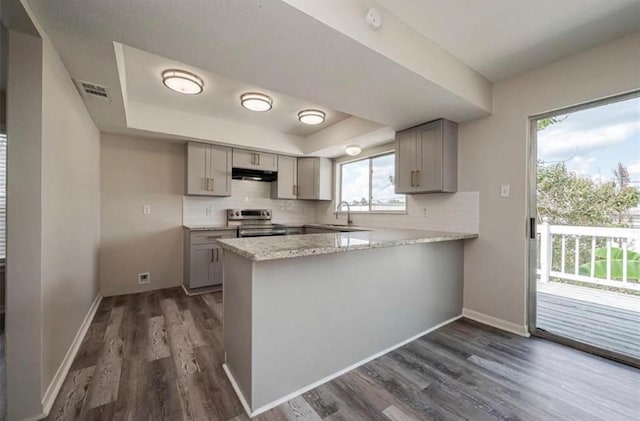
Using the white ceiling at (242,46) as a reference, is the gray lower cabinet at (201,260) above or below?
below

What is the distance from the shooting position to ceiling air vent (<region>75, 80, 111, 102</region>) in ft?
6.90

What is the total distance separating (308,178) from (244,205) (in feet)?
4.00

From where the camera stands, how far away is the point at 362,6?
1620mm

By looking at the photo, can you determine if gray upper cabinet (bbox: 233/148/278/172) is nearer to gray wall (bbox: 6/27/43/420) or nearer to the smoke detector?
gray wall (bbox: 6/27/43/420)

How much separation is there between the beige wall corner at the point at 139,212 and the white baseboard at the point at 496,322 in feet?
12.8

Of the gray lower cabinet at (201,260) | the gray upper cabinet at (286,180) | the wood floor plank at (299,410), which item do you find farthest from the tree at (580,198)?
the gray lower cabinet at (201,260)

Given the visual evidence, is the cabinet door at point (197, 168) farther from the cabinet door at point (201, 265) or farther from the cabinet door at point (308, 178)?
the cabinet door at point (308, 178)

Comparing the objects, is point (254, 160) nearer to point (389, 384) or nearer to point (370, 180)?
point (370, 180)

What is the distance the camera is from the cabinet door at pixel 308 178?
188 inches

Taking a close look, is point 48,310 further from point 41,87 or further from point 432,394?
point 432,394

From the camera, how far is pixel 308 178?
15.7 ft

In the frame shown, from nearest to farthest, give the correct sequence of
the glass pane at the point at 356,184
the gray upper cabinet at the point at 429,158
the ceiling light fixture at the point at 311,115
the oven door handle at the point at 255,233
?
the gray upper cabinet at the point at 429,158, the ceiling light fixture at the point at 311,115, the oven door handle at the point at 255,233, the glass pane at the point at 356,184

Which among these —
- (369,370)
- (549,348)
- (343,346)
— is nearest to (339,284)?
(343,346)

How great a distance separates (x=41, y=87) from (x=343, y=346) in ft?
7.77
